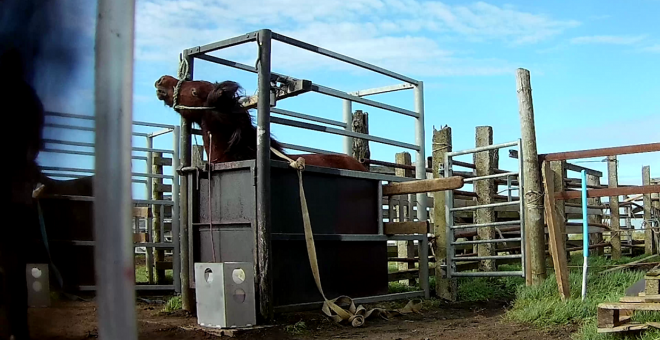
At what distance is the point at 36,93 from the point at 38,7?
12 cm

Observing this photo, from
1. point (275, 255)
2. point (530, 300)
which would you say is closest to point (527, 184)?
point (530, 300)

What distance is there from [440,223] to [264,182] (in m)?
2.50

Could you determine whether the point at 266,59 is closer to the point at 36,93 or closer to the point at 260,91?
the point at 260,91

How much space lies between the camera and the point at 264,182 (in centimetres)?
434

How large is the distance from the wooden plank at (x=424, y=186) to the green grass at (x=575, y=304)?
42.7 inches

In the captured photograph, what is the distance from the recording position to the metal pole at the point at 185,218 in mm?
4957

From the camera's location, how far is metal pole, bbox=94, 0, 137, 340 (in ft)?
2.15

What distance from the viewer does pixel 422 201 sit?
645 cm

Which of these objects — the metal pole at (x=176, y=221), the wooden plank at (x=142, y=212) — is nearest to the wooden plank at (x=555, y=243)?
the metal pole at (x=176, y=221)

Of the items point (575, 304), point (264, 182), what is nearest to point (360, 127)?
point (264, 182)

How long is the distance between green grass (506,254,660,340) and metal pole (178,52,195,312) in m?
2.52

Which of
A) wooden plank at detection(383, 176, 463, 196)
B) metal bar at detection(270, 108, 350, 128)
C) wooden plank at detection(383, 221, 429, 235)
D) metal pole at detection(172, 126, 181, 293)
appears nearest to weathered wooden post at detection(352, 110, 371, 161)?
metal bar at detection(270, 108, 350, 128)

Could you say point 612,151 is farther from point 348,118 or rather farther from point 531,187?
point 348,118

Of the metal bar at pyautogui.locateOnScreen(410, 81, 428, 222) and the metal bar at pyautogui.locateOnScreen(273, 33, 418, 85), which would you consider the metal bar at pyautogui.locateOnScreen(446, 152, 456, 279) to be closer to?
the metal bar at pyautogui.locateOnScreen(410, 81, 428, 222)
